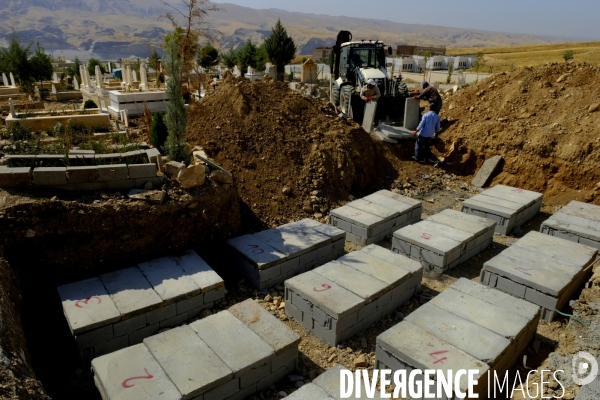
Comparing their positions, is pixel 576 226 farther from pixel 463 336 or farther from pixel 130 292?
pixel 130 292

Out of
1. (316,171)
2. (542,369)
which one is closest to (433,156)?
(316,171)

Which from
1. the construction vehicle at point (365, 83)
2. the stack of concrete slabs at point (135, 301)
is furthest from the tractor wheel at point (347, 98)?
the stack of concrete slabs at point (135, 301)

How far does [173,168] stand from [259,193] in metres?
2.02

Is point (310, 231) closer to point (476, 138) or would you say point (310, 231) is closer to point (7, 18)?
point (476, 138)

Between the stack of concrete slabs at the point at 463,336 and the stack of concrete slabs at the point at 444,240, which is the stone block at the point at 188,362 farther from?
the stack of concrete slabs at the point at 444,240

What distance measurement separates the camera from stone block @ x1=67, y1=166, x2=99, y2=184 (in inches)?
189

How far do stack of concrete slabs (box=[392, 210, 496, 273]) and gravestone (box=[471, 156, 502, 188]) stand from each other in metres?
3.13

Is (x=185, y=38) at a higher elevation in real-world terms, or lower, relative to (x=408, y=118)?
higher

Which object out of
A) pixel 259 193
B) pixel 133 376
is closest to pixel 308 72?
pixel 259 193

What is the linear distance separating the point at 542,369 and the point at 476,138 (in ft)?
24.2

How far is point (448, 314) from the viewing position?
13.6 ft

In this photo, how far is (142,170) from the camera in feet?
16.9

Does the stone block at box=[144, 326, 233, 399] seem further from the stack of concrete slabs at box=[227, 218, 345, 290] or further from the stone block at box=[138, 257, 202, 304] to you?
the stack of concrete slabs at box=[227, 218, 345, 290]

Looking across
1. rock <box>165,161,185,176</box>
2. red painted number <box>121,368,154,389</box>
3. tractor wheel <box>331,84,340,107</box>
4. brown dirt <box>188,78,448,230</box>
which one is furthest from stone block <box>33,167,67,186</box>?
tractor wheel <box>331,84,340,107</box>
